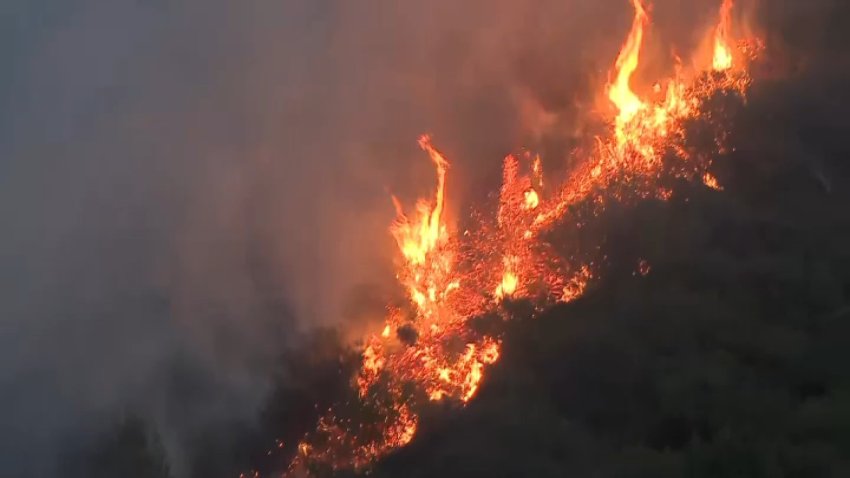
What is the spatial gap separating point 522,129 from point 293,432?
2.48 meters

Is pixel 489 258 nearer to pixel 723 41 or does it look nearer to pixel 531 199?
pixel 531 199

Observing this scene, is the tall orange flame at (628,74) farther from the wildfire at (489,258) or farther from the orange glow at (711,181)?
the orange glow at (711,181)

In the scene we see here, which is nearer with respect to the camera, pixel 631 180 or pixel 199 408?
pixel 199 408

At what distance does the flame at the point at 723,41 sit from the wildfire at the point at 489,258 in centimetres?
3

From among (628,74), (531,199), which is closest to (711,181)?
(628,74)

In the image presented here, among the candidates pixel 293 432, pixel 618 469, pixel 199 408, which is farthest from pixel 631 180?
pixel 199 408

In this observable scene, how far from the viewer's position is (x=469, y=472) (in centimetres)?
531

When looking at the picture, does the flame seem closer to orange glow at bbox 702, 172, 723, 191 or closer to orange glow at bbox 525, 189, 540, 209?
orange glow at bbox 702, 172, 723, 191

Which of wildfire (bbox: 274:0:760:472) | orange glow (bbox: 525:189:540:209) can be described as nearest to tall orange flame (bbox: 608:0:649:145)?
wildfire (bbox: 274:0:760:472)

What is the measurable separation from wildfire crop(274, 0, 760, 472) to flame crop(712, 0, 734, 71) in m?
0.03

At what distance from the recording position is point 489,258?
638 cm

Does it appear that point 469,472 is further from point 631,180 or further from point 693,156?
point 693,156

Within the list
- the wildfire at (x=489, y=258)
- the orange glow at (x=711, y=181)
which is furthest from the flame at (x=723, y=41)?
the orange glow at (x=711, y=181)

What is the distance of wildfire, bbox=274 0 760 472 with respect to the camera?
19.7 ft
